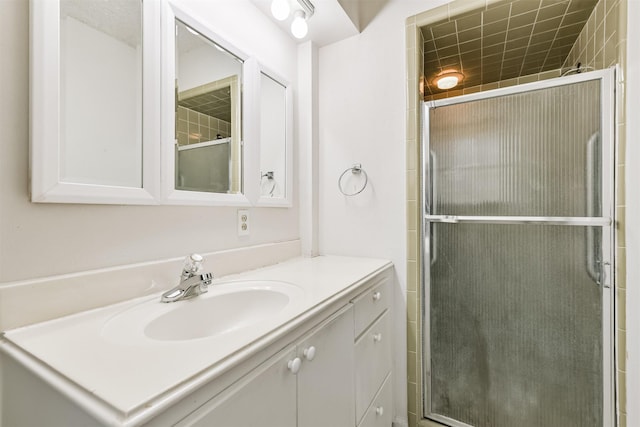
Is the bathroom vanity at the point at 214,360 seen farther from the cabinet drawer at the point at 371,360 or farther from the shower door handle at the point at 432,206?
the shower door handle at the point at 432,206

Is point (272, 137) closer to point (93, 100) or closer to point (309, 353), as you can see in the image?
point (93, 100)

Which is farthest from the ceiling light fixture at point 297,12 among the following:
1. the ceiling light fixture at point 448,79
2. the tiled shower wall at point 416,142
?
the ceiling light fixture at point 448,79

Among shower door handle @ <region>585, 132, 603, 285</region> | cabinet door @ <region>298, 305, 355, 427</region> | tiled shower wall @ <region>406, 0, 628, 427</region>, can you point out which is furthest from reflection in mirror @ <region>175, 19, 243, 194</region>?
shower door handle @ <region>585, 132, 603, 285</region>

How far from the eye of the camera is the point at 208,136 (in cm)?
115

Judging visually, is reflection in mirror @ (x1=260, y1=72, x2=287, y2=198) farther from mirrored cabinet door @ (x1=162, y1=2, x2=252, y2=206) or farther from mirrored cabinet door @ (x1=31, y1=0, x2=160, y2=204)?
mirrored cabinet door @ (x1=31, y1=0, x2=160, y2=204)

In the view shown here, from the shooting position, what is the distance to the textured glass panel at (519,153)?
3.58ft

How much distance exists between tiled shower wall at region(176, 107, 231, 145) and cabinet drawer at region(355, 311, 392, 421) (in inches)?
39.8

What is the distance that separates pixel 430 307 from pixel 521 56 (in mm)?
1673

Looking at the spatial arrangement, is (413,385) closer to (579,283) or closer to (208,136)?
(579,283)

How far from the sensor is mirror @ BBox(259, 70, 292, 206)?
1.42 metres

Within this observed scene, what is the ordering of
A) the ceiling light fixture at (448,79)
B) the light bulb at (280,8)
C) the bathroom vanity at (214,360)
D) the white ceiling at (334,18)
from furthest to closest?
the ceiling light fixture at (448,79)
the white ceiling at (334,18)
the light bulb at (280,8)
the bathroom vanity at (214,360)

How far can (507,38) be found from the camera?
60.6 inches

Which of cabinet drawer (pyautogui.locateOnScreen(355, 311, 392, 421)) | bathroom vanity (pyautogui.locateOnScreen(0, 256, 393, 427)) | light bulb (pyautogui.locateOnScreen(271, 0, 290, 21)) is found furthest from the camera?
light bulb (pyautogui.locateOnScreen(271, 0, 290, 21))

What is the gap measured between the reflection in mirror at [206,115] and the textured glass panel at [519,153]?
97 cm
